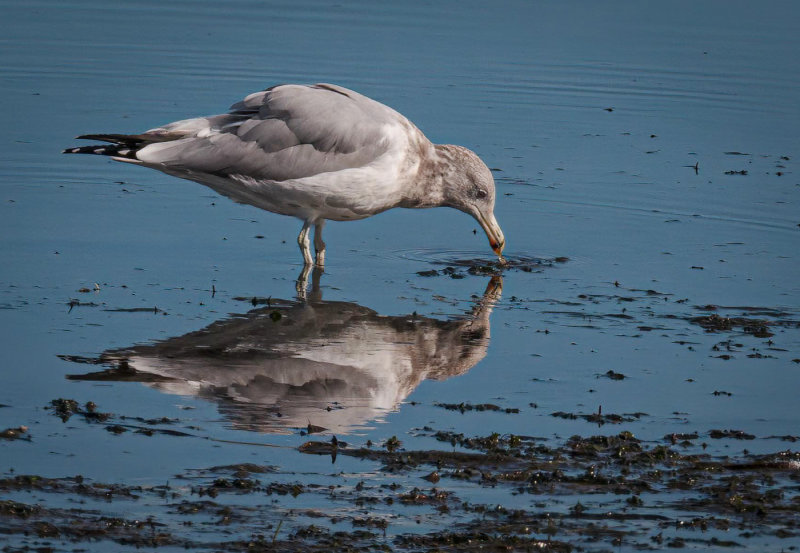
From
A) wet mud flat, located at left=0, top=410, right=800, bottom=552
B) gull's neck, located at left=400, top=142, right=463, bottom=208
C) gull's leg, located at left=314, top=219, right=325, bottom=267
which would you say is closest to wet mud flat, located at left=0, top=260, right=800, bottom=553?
wet mud flat, located at left=0, top=410, right=800, bottom=552

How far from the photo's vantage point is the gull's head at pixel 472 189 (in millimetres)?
10141

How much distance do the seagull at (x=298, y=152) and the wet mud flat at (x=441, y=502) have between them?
10.7 feet

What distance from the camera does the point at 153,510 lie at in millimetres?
5406

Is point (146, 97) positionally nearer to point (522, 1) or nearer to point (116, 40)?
point (116, 40)

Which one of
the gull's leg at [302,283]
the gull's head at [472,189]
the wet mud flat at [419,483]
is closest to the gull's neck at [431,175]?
the gull's head at [472,189]

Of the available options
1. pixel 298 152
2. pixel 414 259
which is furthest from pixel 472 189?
pixel 298 152

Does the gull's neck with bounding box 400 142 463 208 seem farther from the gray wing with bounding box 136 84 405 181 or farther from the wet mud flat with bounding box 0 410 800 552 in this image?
the wet mud flat with bounding box 0 410 800 552

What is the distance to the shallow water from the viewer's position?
667 centimetres

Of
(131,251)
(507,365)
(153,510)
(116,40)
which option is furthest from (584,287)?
(116,40)

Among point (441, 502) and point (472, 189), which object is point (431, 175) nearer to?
point (472, 189)

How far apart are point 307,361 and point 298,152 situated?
2.27m

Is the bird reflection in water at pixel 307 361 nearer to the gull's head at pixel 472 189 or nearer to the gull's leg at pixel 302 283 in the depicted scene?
the gull's leg at pixel 302 283

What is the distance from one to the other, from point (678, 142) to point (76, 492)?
987cm

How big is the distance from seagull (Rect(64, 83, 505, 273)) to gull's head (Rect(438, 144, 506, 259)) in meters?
0.41
